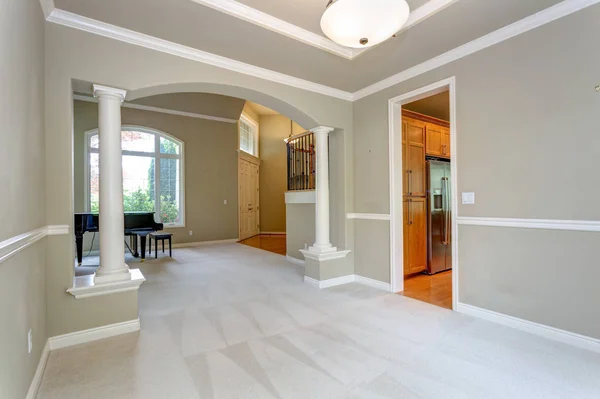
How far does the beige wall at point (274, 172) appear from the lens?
10.6 m

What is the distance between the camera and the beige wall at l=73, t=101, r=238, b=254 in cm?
746

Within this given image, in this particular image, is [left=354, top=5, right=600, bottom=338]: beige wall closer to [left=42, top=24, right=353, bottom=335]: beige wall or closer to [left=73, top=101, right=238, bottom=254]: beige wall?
[left=42, top=24, right=353, bottom=335]: beige wall

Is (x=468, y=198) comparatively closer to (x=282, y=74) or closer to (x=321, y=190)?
(x=321, y=190)

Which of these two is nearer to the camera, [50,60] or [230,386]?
[230,386]

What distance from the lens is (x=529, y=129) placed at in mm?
2521

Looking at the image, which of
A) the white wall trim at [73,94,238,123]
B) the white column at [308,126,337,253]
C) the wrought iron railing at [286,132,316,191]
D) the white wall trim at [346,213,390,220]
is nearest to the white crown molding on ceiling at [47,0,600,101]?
the white column at [308,126,337,253]

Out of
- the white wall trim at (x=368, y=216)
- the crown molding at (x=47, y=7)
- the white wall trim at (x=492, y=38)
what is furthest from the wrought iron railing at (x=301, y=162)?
the crown molding at (x=47, y=7)

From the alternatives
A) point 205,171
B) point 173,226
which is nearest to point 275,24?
point 205,171

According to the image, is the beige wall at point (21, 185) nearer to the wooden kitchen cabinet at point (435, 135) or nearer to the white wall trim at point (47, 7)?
the white wall trim at point (47, 7)

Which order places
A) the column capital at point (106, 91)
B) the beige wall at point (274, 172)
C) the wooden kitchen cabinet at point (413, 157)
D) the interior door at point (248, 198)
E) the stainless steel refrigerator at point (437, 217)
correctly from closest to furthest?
the column capital at point (106, 91), the wooden kitchen cabinet at point (413, 157), the stainless steel refrigerator at point (437, 217), the interior door at point (248, 198), the beige wall at point (274, 172)

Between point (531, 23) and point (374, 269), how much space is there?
2966 mm

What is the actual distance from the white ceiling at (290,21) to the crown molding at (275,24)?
0.10ft

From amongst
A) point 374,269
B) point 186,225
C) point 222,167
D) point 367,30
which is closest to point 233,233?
point 186,225

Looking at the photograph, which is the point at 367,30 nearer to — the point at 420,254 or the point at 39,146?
the point at 39,146
